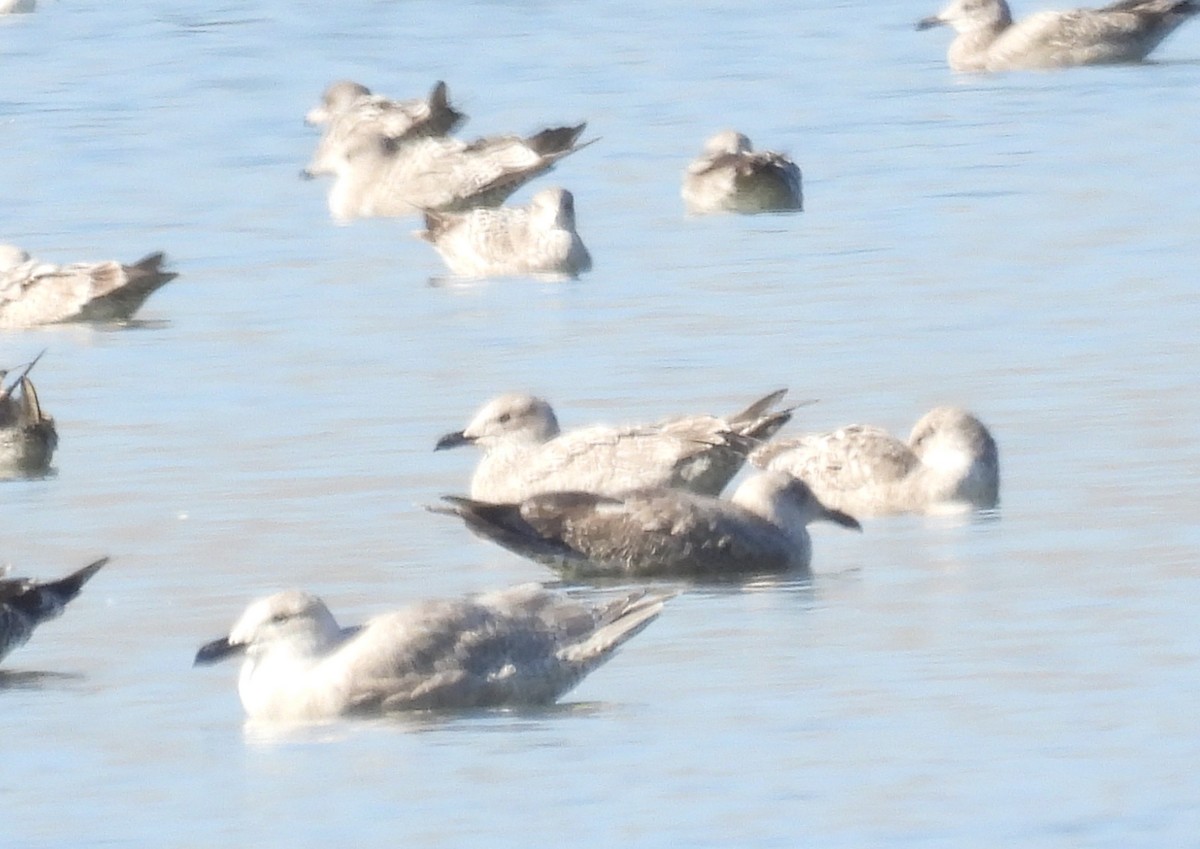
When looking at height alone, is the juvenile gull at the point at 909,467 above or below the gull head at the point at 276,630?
below

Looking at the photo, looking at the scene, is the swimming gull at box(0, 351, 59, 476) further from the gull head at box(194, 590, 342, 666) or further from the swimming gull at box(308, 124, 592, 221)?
the swimming gull at box(308, 124, 592, 221)

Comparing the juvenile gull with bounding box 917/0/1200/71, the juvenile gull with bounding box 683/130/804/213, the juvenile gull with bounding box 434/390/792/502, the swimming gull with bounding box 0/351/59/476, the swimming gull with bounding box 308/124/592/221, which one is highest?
the juvenile gull with bounding box 434/390/792/502

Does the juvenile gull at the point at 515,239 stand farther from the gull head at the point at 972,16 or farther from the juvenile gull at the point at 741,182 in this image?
the gull head at the point at 972,16

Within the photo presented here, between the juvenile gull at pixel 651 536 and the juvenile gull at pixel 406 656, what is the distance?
1548 millimetres

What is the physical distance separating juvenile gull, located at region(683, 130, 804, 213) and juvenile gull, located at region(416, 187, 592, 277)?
1.34 metres

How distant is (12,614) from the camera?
10.1 metres

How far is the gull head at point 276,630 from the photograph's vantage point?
9.15 m

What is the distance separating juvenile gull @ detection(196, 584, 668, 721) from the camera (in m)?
9.16

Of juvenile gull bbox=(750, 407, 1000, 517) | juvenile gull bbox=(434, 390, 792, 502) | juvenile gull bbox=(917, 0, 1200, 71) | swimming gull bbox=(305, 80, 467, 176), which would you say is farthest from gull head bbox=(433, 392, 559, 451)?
juvenile gull bbox=(917, 0, 1200, 71)

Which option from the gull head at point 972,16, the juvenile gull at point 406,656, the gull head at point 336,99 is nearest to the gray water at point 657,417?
the juvenile gull at point 406,656

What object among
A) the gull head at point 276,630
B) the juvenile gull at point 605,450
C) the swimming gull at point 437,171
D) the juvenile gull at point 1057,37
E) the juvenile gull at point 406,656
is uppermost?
the gull head at point 276,630

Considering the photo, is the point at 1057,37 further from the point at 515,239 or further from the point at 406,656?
the point at 406,656

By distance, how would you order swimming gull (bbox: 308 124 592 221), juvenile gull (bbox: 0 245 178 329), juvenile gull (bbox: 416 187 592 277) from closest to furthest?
juvenile gull (bbox: 0 245 178 329) < juvenile gull (bbox: 416 187 592 277) < swimming gull (bbox: 308 124 592 221)

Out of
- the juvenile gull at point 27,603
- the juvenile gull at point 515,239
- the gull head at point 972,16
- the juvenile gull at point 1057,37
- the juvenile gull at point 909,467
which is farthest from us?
the gull head at point 972,16
